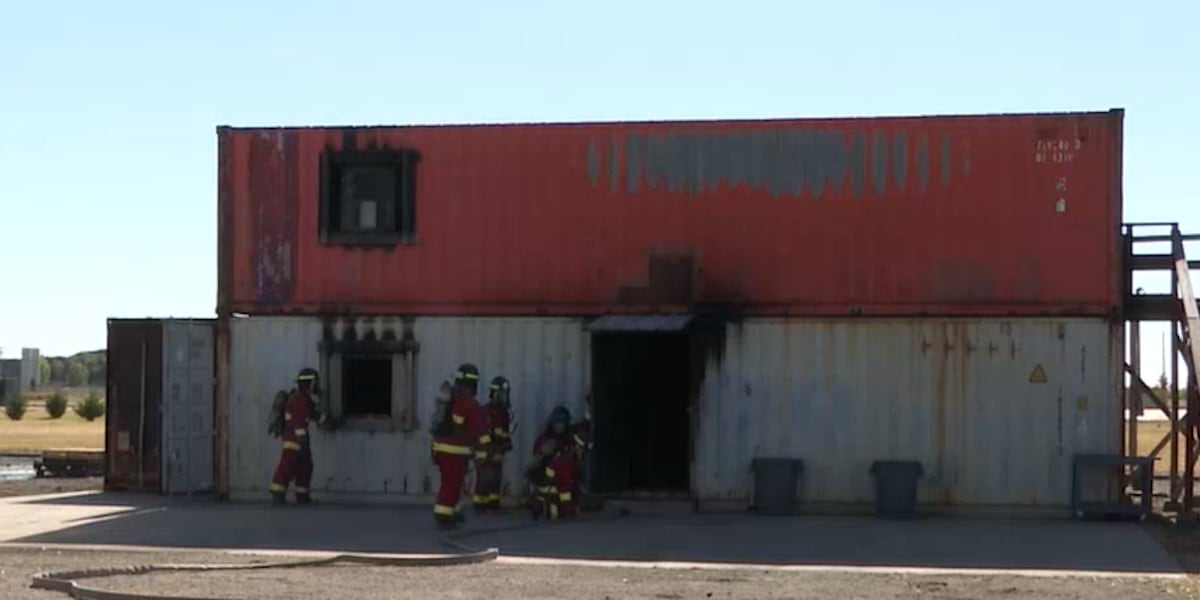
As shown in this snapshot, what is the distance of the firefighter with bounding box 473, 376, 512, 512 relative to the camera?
77.2 feet

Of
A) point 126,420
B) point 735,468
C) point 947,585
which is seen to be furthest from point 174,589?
point 126,420

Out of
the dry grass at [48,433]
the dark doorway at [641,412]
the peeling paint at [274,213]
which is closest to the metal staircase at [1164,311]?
Result: the dark doorway at [641,412]

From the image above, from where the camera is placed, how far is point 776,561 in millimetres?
18594

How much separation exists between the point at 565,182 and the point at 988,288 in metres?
Answer: 5.88

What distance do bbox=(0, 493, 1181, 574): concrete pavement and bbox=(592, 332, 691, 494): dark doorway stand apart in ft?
5.81

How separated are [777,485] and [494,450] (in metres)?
3.73

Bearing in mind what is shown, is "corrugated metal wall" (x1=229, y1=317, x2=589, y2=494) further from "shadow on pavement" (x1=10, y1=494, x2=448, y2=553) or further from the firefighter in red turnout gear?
the firefighter in red turnout gear

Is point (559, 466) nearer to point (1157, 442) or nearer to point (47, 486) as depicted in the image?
point (47, 486)

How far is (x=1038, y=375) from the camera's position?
23688 millimetres

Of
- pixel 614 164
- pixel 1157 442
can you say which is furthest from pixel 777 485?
pixel 1157 442

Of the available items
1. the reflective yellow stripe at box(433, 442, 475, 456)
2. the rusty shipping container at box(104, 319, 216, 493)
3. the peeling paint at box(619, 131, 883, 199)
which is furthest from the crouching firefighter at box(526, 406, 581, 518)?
the rusty shipping container at box(104, 319, 216, 493)

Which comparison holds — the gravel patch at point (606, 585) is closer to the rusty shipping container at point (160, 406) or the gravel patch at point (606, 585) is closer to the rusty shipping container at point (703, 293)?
the rusty shipping container at point (703, 293)

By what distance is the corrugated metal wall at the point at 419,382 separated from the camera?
81.8 ft

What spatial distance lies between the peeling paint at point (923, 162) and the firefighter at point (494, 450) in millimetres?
6108
